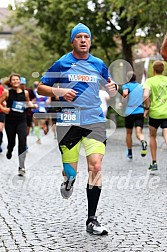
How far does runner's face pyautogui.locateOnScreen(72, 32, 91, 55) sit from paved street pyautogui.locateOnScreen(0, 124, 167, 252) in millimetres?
1657

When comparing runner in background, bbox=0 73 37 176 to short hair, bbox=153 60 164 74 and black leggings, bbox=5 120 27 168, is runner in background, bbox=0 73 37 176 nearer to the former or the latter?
black leggings, bbox=5 120 27 168

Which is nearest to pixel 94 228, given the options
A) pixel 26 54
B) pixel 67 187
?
pixel 67 187

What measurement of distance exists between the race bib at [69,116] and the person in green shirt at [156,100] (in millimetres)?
4517

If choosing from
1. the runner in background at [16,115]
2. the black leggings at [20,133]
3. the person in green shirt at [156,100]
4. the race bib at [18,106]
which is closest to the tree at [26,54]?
the runner in background at [16,115]

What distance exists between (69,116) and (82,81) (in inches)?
13.9

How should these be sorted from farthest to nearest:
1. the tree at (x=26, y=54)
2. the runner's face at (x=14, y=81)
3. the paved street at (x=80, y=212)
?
the tree at (x=26, y=54)
the runner's face at (x=14, y=81)
the paved street at (x=80, y=212)

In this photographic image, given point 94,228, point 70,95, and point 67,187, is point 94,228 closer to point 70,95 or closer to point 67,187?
point 67,187

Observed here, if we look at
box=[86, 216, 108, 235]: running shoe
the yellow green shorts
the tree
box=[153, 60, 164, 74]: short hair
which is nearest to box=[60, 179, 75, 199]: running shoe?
the yellow green shorts

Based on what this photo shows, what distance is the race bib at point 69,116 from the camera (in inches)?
239

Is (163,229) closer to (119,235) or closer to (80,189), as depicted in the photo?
(119,235)

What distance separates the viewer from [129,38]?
82.6ft

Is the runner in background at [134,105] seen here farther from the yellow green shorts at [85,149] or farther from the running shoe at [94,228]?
the running shoe at [94,228]

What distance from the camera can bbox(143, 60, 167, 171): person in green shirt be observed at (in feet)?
34.5

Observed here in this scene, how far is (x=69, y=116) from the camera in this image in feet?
20.0
